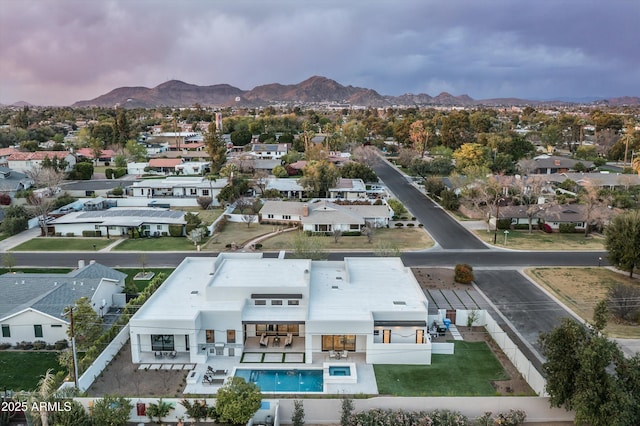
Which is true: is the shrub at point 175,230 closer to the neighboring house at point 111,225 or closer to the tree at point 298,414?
the neighboring house at point 111,225

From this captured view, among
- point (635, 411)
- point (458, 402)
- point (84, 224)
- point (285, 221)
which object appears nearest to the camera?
point (635, 411)

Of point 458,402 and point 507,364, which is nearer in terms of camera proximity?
point 458,402

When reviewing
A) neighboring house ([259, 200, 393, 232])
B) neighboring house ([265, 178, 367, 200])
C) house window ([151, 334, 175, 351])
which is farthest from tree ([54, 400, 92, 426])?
neighboring house ([265, 178, 367, 200])

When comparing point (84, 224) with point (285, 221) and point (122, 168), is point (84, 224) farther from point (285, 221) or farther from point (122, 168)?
point (122, 168)

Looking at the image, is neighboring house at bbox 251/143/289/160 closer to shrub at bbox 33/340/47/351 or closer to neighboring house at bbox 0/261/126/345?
neighboring house at bbox 0/261/126/345

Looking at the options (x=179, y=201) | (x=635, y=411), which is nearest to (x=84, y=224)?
(x=179, y=201)

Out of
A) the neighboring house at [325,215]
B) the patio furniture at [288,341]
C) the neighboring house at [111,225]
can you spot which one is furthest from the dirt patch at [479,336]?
the neighboring house at [111,225]
